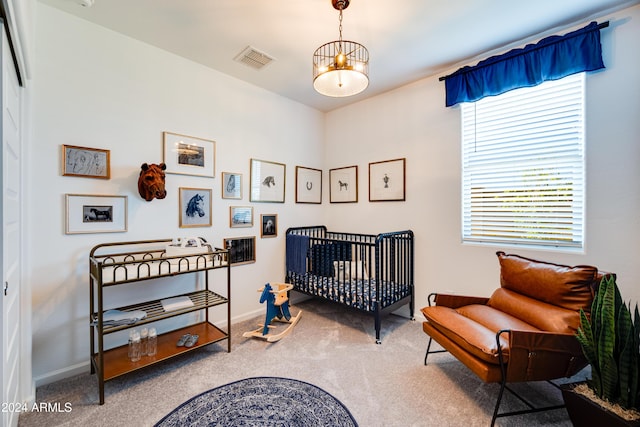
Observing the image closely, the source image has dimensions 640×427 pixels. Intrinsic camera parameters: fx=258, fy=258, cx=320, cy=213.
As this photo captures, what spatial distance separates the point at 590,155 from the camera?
203cm

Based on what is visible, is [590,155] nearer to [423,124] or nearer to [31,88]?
[423,124]

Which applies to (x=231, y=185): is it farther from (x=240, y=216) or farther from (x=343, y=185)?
(x=343, y=185)

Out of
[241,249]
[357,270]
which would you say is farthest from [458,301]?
[241,249]

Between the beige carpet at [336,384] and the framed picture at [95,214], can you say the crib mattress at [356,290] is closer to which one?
the beige carpet at [336,384]

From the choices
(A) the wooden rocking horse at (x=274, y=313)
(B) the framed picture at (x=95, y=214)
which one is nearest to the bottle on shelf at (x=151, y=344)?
(A) the wooden rocking horse at (x=274, y=313)

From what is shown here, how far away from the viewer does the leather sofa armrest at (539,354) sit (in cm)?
143

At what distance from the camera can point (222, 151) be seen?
9.12 ft

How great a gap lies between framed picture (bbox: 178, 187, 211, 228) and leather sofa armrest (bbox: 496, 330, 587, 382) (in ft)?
8.40

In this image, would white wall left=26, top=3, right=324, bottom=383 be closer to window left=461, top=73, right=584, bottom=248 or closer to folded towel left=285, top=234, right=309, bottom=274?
folded towel left=285, top=234, right=309, bottom=274

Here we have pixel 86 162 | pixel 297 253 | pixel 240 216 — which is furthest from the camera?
pixel 297 253

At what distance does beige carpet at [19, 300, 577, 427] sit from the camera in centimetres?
155

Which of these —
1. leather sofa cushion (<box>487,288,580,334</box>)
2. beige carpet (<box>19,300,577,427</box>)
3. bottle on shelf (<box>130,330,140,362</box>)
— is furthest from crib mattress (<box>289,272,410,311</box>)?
bottle on shelf (<box>130,330,140,362</box>)

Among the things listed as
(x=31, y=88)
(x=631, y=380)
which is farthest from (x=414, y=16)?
(x=31, y=88)

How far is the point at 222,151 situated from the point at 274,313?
1795 millimetres
